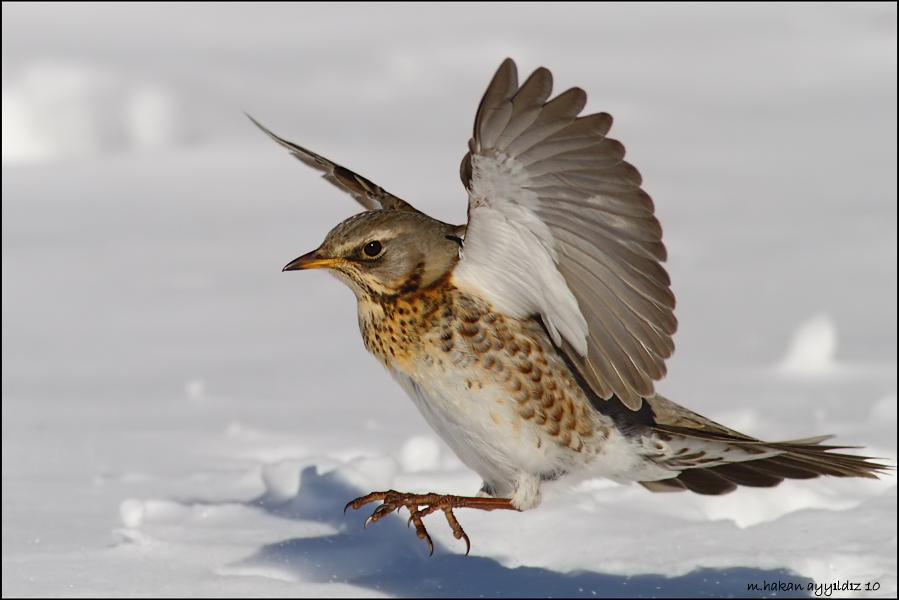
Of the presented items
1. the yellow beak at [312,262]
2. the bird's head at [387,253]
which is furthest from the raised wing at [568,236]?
the yellow beak at [312,262]

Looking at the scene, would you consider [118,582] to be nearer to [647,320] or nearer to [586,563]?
[586,563]

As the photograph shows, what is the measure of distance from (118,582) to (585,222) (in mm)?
2524

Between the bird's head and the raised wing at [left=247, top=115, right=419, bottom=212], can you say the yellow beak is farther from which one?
the raised wing at [left=247, top=115, right=419, bottom=212]

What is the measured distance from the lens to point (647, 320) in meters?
4.63

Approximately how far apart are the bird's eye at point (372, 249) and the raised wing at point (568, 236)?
0.33 metres

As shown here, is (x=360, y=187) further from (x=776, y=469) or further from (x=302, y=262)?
(x=776, y=469)

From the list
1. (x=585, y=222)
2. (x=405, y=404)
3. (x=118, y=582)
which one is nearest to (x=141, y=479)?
(x=118, y=582)

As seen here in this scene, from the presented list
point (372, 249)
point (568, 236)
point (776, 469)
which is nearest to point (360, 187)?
point (372, 249)

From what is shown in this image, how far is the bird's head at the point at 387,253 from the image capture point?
4875mm

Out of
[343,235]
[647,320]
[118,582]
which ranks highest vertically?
[343,235]

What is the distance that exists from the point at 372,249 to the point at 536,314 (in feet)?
2.26

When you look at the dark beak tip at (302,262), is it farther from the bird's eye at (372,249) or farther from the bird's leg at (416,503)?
the bird's leg at (416,503)

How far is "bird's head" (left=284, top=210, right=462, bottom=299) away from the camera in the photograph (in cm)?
488

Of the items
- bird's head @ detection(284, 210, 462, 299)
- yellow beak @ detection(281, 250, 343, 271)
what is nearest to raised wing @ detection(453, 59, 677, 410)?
bird's head @ detection(284, 210, 462, 299)
